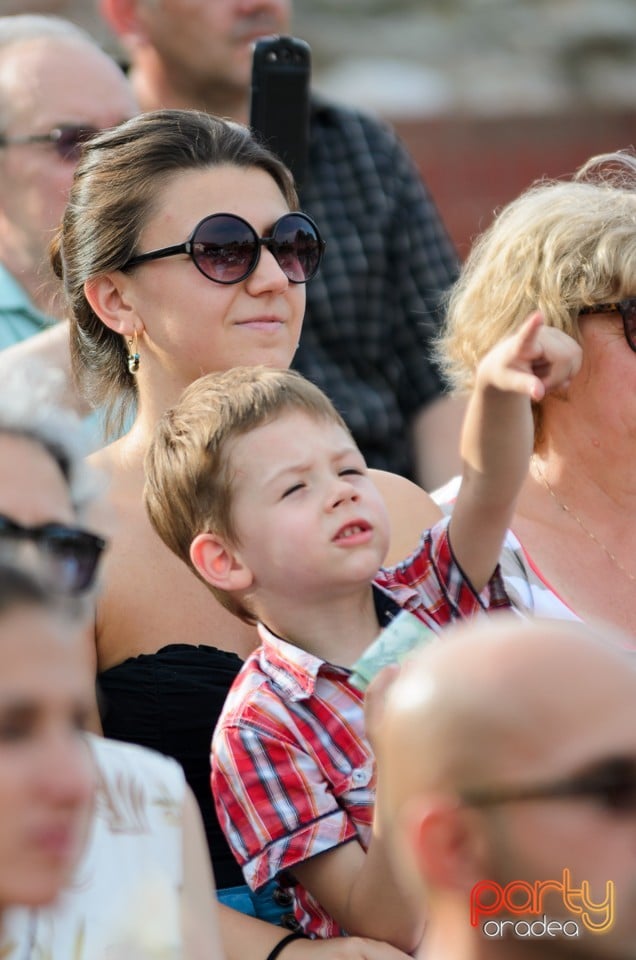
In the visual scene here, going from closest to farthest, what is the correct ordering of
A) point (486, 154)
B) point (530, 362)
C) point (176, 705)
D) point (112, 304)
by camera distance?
1. point (530, 362)
2. point (176, 705)
3. point (112, 304)
4. point (486, 154)

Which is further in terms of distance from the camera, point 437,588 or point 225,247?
point 225,247

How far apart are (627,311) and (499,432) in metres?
0.79

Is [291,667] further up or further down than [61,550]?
further down

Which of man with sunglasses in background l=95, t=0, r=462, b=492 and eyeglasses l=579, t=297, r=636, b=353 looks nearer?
eyeglasses l=579, t=297, r=636, b=353

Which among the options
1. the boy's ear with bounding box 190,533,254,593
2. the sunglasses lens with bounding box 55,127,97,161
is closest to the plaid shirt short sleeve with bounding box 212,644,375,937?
the boy's ear with bounding box 190,533,254,593

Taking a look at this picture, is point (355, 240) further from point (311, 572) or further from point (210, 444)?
point (311, 572)

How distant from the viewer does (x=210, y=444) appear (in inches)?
87.3

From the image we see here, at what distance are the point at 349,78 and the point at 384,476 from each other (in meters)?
6.79

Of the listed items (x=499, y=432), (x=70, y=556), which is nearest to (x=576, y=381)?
(x=499, y=432)

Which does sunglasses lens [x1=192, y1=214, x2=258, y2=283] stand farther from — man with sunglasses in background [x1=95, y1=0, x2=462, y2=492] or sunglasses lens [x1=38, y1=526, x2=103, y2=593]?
man with sunglasses in background [x1=95, y1=0, x2=462, y2=492]

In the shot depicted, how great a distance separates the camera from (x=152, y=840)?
1.80 meters

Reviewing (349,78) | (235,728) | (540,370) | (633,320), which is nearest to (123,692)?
(235,728)

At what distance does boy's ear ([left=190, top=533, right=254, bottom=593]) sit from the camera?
221 centimetres

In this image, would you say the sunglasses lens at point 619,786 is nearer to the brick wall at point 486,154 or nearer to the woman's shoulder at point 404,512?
the woman's shoulder at point 404,512
